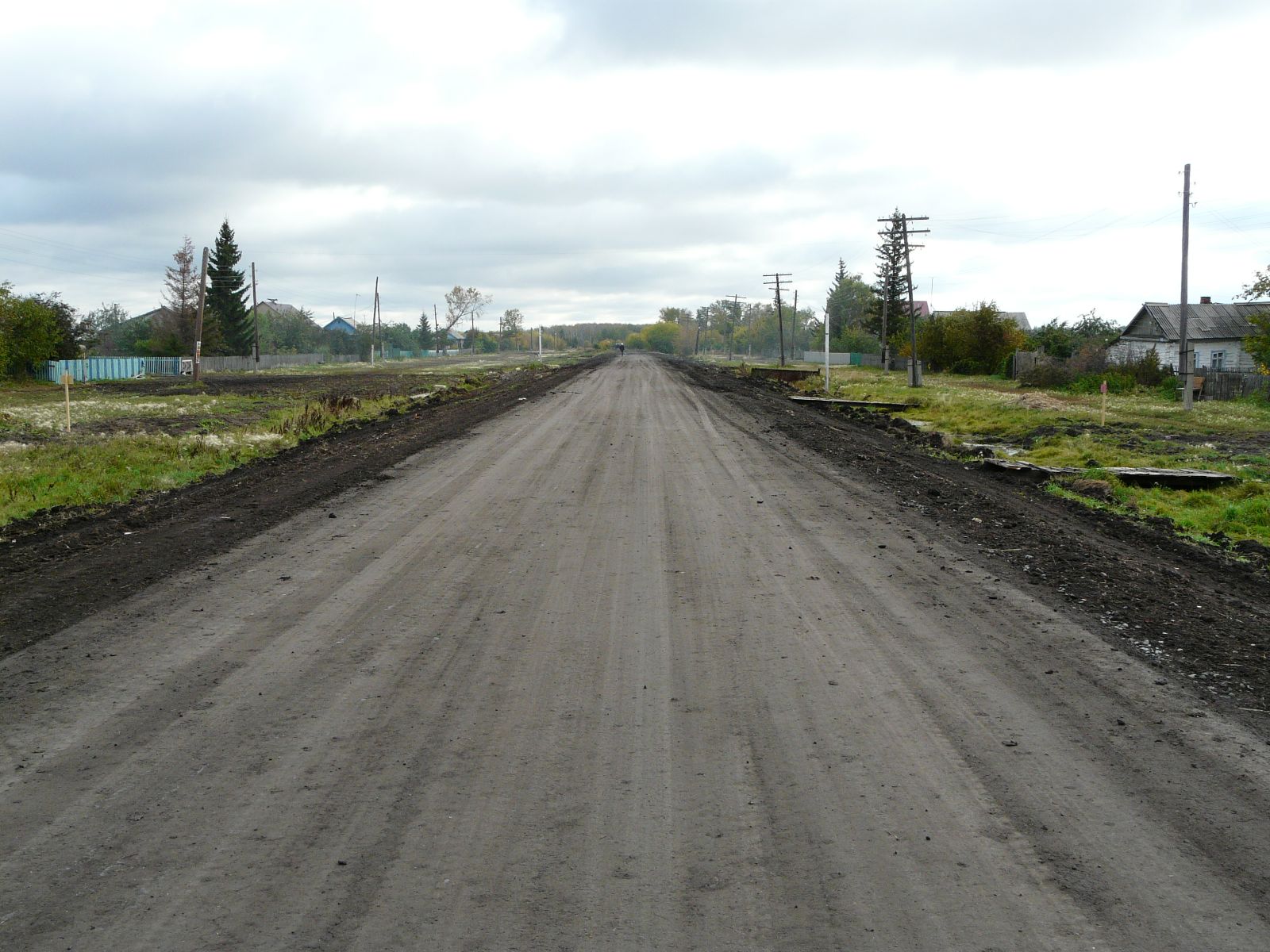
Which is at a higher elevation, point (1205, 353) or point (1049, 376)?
point (1205, 353)

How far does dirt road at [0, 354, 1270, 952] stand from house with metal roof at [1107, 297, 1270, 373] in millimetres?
54792

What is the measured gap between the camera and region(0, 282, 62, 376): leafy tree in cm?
4869

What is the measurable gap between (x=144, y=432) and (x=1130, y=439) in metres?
22.2

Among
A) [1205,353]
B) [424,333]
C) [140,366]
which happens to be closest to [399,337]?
[424,333]

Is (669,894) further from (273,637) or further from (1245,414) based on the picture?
(1245,414)

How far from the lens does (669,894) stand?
3885mm

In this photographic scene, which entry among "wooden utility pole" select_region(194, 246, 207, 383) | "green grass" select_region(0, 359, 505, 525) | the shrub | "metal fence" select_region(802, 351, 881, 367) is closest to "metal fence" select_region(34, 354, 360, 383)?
"wooden utility pole" select_region(194, 246, 207, 383)

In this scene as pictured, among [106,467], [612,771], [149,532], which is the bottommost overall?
[612,771]

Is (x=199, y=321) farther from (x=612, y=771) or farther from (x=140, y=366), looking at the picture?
(x=612, y=771)

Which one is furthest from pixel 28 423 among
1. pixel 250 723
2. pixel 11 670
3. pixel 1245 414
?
pixel 1245 414

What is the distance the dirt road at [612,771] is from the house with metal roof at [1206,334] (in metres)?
54.8

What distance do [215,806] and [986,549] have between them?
786 cm

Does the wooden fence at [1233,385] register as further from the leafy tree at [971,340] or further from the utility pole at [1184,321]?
the leafy tree at [971,340]

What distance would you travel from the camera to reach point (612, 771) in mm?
4902
